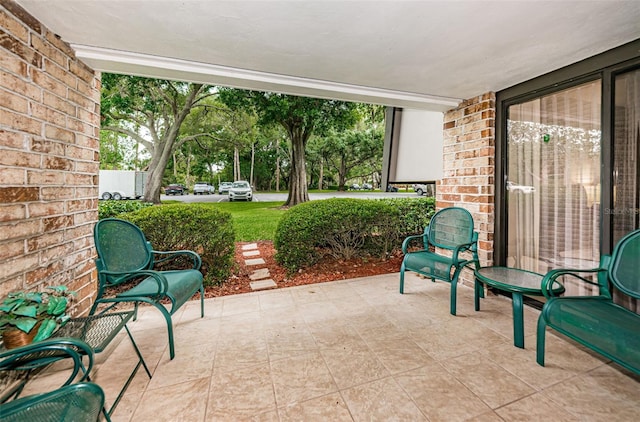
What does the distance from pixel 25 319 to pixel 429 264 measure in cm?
295

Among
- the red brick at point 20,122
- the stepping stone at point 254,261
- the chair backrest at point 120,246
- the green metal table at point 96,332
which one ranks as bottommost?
the stepping stone at point 254,261

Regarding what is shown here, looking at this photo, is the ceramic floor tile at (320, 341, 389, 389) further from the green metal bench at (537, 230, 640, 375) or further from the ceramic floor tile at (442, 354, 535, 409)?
the green metal bench at (537, 230, 640, 375)

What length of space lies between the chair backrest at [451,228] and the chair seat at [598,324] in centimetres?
115

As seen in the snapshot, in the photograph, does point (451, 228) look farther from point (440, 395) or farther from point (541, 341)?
point (440, 395)

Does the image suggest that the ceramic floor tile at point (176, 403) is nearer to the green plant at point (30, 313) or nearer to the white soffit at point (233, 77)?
the green plant at point (30, 313)

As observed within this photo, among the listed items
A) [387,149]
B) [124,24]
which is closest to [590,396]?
[124,24]

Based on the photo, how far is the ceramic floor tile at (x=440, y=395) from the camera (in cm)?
146

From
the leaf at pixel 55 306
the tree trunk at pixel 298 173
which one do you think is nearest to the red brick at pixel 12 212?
the leaf at pixel 55 306

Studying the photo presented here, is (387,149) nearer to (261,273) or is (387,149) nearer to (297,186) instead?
(261,273)

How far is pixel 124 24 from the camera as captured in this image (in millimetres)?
1793

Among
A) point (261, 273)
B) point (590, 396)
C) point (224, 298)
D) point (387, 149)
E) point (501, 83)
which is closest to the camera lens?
point (590, 396)

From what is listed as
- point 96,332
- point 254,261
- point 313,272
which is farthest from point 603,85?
point 254,261

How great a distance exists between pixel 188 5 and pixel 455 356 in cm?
286

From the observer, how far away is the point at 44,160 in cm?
185
